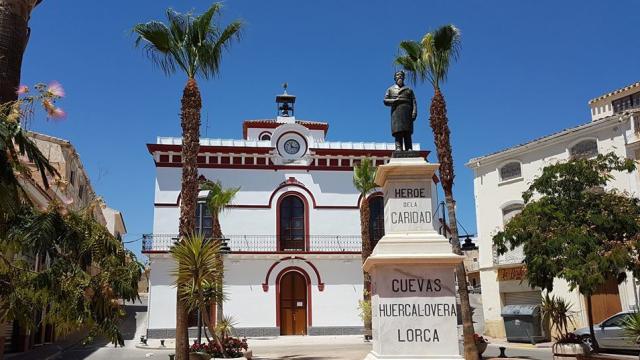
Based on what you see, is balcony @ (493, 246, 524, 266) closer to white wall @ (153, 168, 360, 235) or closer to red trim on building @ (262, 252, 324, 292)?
white wall @ (153, 168, 360, 235)

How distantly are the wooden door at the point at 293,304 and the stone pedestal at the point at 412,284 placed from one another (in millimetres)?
18004

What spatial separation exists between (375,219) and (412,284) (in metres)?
20.2

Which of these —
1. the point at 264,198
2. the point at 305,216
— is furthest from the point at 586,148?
the point at 264,198

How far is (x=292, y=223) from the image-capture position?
29.3m

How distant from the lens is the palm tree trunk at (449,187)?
585 inches

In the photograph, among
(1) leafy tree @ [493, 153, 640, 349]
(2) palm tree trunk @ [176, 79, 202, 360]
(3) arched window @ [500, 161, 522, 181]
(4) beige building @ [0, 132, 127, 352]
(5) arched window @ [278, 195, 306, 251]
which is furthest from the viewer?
(5) arched window @ [278, 195, 306, 251]

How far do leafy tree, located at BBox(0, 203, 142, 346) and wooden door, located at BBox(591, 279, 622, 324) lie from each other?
60.6 feet

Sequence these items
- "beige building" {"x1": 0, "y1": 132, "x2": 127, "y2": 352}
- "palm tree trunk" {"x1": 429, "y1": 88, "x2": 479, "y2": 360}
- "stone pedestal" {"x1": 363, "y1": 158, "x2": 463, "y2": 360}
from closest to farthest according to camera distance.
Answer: "stone pedestal" {"x1": 363, "y1": 158, "x2": 463, "y2": 360}, "palm tree trunk" {"x1": 429, "y1": 88, "x2": 479, "y2": 360}, "beige building" {"x1": 0, "y1": 132, "x2": 127, "y2": 352}

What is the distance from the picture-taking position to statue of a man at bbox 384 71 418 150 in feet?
35.7

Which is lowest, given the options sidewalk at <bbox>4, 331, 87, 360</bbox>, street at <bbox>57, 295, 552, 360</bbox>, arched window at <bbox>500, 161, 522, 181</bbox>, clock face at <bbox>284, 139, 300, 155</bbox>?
street at <bbox>57, 295, 552, 360</bbox>

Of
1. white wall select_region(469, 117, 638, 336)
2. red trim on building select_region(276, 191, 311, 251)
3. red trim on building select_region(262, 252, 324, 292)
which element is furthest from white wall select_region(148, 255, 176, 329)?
white wall select_region(469, 117, 638, 336)

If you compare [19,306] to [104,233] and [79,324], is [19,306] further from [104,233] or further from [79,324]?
[104,233]

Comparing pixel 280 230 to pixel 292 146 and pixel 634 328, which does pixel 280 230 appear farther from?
pixel 634 328

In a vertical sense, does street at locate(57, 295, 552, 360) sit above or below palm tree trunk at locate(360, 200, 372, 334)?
below
